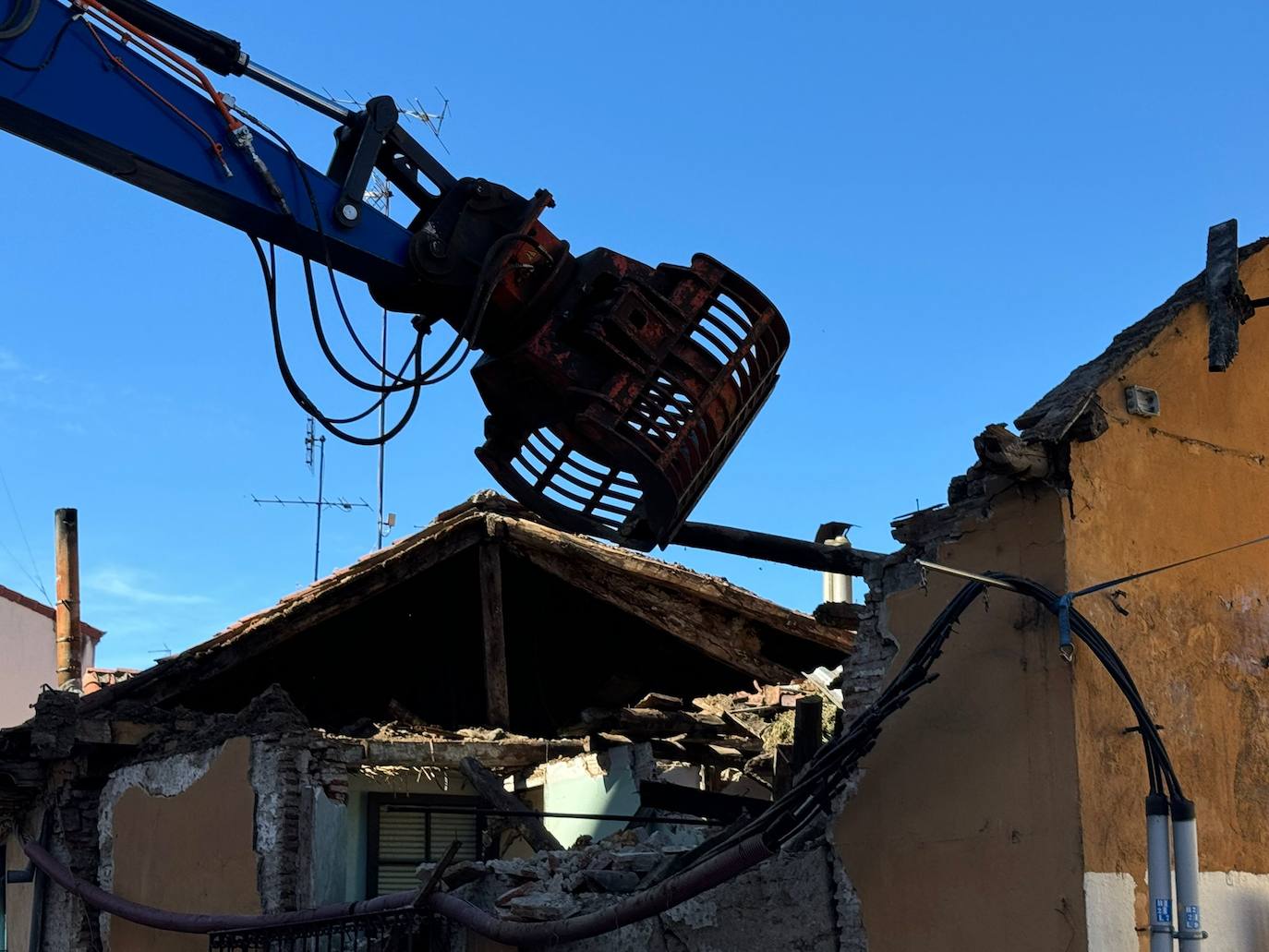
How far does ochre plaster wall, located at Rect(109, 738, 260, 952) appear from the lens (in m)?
9.99

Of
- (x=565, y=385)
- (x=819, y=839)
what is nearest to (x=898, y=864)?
(x=819, y=839)

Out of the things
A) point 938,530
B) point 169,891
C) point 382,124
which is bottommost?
point 169,891

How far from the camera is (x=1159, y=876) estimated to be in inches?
221

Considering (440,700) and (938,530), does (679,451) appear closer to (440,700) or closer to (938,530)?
(938,530)

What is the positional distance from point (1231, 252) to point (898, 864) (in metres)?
3.20

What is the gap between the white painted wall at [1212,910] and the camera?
5.66 metres

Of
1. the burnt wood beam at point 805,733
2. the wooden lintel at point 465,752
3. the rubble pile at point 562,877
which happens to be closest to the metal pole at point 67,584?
the wooden lintel at point 465,752

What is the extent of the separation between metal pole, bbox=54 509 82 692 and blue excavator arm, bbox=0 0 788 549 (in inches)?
503

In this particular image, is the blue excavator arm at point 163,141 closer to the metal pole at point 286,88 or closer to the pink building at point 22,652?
the metal pole at point 286,88

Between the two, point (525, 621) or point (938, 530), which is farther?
point (525, 621)

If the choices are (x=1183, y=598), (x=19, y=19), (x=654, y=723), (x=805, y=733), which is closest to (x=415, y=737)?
(x=654, y=723)

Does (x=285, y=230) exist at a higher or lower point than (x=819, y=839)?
higher

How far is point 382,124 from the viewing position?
20.5 feet

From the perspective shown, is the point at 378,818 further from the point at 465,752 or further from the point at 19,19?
the point at 19,19
